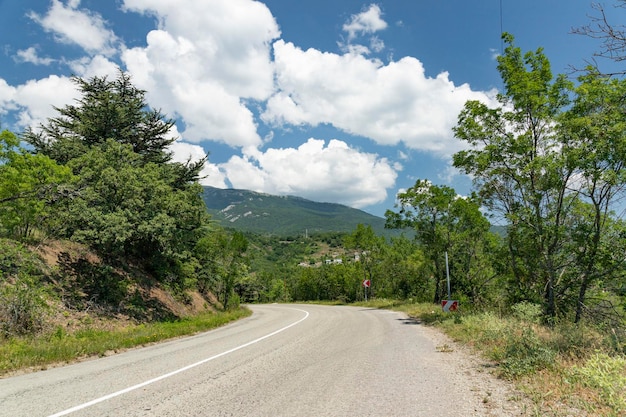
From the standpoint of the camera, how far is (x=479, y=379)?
6.73 metres

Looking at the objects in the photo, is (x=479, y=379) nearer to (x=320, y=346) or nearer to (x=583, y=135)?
(x=320, y=346)

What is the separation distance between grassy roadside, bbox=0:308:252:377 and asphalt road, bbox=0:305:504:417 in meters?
0.67

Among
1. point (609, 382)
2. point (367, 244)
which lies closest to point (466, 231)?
point (367, 244)

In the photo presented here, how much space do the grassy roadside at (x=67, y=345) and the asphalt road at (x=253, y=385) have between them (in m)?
0.67

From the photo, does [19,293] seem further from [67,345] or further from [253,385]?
[253,385]

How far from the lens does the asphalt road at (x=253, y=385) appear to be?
5.10 m

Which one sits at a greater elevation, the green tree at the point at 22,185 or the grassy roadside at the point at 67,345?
the green tree at the point at 22,185

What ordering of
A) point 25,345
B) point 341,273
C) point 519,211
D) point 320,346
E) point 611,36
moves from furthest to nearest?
point 341,273, point 519,211, point 320,346, point 25,345, point 611,36

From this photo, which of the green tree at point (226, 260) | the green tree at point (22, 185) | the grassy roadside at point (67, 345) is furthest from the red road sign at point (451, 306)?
the green tree at point (22, 185)

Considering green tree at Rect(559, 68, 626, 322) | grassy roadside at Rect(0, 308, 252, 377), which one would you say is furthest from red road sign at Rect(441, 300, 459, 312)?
grassy roadside at Rect(0, 308, 252, 377)

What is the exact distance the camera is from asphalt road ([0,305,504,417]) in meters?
5.10

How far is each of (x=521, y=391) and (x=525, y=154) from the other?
11425 mm

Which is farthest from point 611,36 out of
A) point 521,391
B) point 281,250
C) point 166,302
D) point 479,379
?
point 281,250

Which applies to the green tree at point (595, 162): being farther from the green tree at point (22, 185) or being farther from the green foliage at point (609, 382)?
the green tree at point (22, 185)
